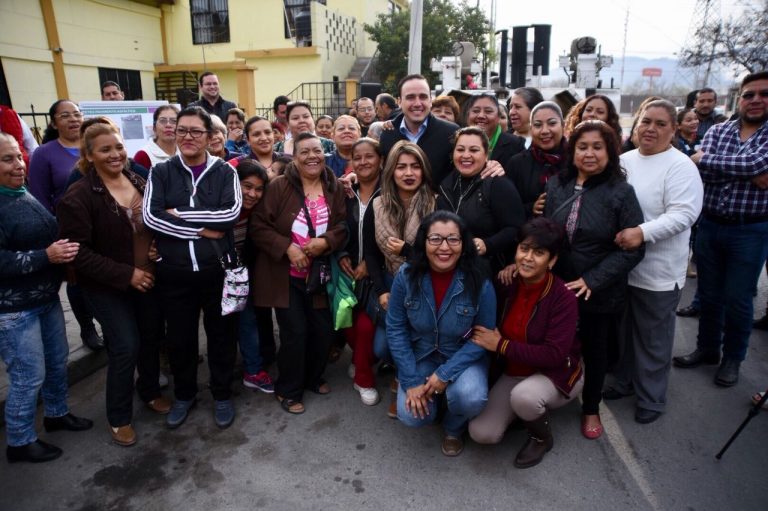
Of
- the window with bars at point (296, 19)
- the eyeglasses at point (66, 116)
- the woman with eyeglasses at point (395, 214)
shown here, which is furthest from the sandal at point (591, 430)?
the window with bars at point (296, 19)

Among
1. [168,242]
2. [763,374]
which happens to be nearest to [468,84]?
[763,374]

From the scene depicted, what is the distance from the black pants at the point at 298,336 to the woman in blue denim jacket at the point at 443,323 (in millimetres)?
694

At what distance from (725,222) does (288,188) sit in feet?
10.4

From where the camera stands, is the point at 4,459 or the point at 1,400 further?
the point at 1,400

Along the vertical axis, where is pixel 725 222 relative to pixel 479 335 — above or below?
above

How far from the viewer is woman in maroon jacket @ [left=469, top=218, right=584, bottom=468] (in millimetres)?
2824

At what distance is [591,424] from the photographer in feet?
10.3

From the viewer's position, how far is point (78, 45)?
12664 mm

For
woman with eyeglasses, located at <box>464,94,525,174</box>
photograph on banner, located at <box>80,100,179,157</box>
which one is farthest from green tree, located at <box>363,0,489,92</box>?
woman with eyeglasses, located at <box>464,94,525,174</box>

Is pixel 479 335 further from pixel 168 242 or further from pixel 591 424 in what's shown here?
pixel 168 242

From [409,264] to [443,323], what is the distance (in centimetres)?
42

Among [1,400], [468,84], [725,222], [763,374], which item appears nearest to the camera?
[1,400]

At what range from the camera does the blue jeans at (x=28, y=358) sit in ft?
9.12

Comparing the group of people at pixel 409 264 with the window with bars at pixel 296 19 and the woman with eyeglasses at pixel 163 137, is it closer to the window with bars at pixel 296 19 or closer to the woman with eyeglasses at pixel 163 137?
the woman with eyeglasses at pixel 163 137
